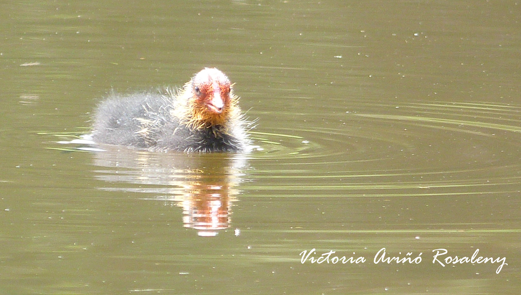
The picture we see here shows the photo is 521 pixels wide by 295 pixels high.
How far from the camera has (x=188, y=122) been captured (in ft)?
34.9

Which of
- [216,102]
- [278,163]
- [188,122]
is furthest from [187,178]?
[188,122]

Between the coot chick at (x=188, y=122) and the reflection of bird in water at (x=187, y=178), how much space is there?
195mm

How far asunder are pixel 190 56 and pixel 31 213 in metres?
7.96

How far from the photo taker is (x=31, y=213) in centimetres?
787

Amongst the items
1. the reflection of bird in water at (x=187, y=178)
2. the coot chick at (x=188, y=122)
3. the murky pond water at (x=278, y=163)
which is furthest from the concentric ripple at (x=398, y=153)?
the coot chick at (x=188, y=122)

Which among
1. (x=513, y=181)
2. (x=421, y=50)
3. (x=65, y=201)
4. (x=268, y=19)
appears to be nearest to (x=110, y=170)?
(x=65, y=201)

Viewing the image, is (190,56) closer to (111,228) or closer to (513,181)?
(513,181)

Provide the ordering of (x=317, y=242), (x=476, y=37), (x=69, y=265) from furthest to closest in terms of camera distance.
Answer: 1. (x=476, y=37)
2. (x=317, y=242)
3. (x=69, y=265)

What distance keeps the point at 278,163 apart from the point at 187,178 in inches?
40.8

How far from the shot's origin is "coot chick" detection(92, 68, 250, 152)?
1045cm

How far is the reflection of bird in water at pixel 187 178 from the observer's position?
7969 millimetres

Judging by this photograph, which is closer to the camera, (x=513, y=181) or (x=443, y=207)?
(x=443, y=207)

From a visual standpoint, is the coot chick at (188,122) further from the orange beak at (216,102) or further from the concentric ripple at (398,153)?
the concentric ripple at (398,153)

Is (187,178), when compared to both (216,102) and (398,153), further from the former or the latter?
(398,153)
